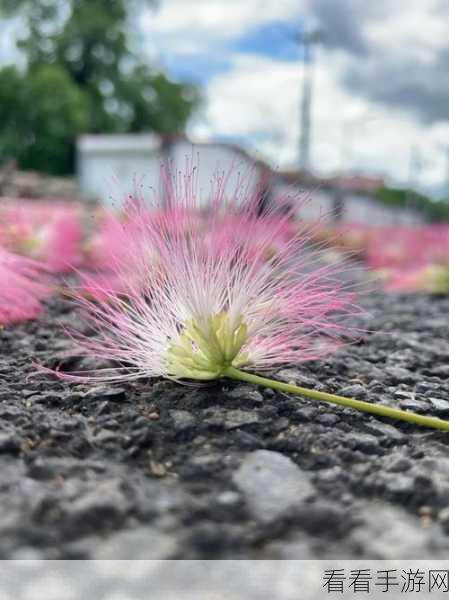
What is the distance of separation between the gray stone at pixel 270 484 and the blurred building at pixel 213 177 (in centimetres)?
60

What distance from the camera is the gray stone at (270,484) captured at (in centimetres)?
107

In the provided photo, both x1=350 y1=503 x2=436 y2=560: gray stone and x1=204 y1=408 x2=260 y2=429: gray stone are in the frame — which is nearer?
x1=350 y1=503 x2=436 y2=560: gray stone

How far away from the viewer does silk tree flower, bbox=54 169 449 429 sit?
4.90 feet

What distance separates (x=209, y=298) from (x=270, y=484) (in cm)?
48

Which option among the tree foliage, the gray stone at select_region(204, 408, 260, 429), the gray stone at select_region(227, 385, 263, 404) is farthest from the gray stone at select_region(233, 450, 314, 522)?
the tree foliage

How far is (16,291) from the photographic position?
2035mm

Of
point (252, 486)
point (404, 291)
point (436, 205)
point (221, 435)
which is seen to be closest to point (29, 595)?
point (252, 486)

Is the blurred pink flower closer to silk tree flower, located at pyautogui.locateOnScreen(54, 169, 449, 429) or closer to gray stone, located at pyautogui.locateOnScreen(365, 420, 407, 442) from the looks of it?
silk tree flower, located at pyautogui.locateOnScreen(54, 169, 449, 429)

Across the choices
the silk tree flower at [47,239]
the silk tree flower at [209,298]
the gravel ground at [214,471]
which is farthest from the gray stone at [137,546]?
the silk tree flower at [47,239]

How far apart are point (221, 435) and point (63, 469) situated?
12.5 inches

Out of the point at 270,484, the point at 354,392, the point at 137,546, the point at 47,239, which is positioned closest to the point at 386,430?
the point at 354,392

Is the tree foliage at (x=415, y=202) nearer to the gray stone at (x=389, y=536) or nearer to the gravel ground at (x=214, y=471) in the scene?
the gravel ground at (x=214, y=471)

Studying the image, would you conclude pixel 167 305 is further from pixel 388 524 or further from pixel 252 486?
pixel 388 524

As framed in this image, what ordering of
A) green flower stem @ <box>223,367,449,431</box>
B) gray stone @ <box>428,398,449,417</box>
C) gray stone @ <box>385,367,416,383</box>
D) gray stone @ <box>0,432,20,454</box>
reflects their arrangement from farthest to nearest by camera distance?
gray stone @ <box>385,367,416,383</box> < gray stone @ <box>428,398,449,417</box> < green flower stem @ <box>223,367,449,431</box> < gray stone @ <box>0,432,20,454</box>
